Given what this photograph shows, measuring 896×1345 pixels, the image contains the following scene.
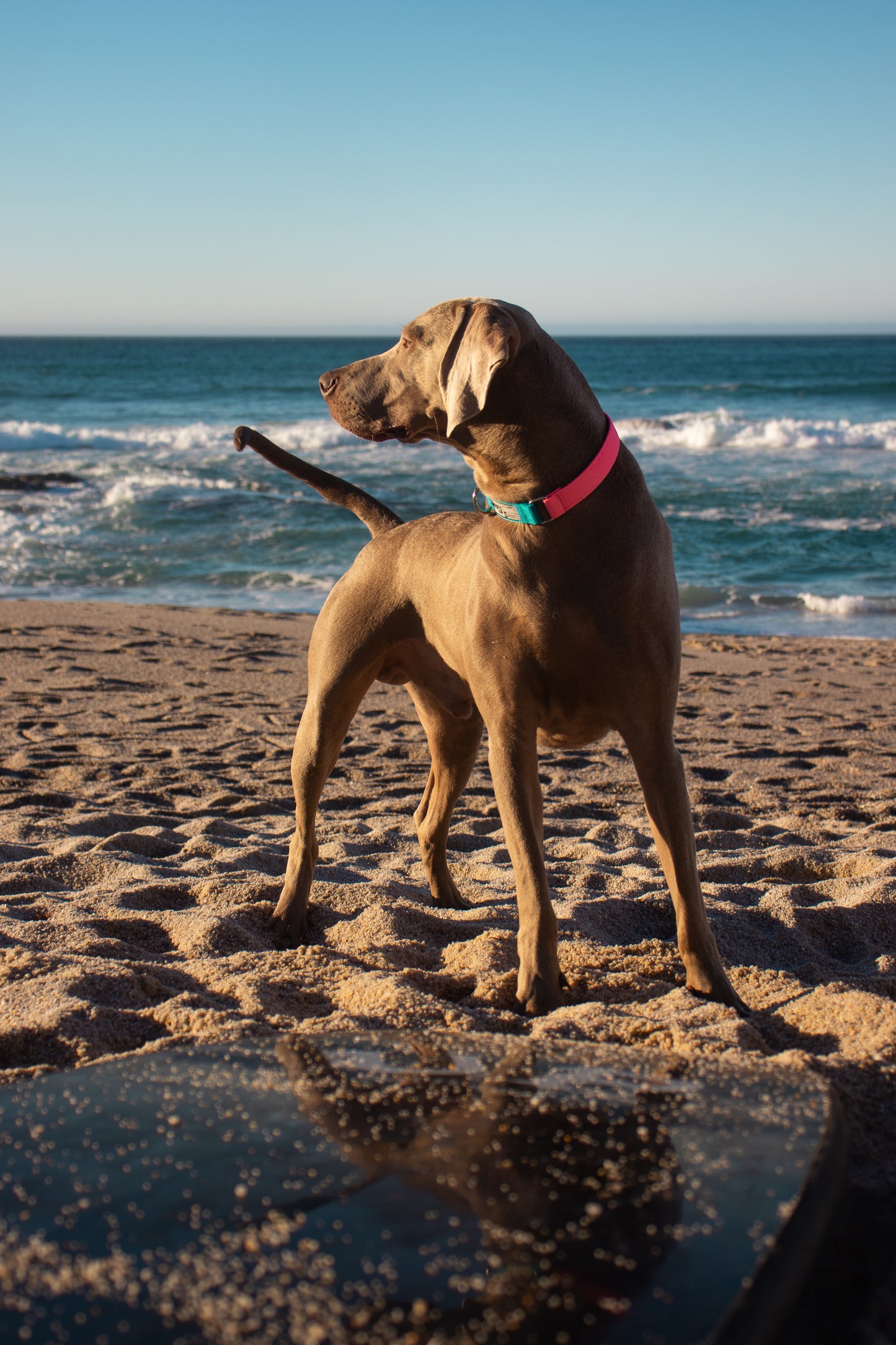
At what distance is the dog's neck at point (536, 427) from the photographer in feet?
7.75

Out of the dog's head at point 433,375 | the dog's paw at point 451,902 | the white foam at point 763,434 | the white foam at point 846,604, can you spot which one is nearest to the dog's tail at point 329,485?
the dog's head at point 433,375

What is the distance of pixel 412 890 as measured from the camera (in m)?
3.50

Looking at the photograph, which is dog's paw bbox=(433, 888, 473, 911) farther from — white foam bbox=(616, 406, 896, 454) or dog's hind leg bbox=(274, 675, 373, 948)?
white foam bbox=(616, 406, 896, 454)

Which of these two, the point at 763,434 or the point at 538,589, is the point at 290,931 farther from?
the point at 763,434

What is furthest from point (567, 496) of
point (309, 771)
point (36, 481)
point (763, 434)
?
point (763, 434)

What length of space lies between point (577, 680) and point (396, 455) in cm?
2045

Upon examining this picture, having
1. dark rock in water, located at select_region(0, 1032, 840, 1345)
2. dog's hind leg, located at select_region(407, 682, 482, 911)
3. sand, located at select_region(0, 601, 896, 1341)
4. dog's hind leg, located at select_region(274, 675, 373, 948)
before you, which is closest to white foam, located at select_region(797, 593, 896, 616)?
sand, located at select_region(0, 601, 896, 1341)

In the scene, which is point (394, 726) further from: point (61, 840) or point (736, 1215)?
point (736, 1215)

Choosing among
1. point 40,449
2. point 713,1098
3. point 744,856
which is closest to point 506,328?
point 713,1098

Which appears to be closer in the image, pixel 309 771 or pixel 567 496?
pixel 567 496

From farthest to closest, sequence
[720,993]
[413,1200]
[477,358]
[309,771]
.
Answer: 1. [309,771]
2. [720,993]
3. [477,358]
4. [413,1200]

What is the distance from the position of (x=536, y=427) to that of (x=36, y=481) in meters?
17.9

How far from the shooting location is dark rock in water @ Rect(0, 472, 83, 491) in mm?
17875

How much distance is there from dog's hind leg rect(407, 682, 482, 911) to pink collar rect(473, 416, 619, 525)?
3.54 feet
